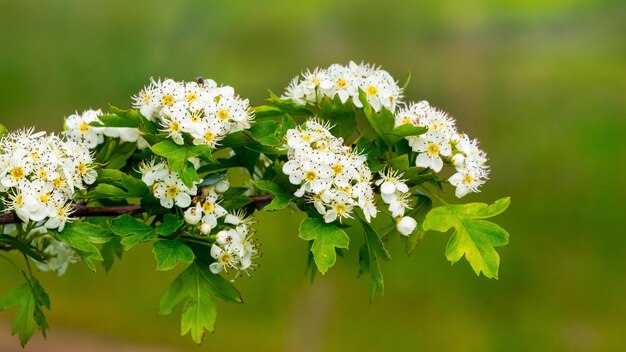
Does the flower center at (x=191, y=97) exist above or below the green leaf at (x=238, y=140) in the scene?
above

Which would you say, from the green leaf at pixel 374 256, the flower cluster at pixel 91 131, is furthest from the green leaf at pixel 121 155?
the green leaf at pixel 374 256

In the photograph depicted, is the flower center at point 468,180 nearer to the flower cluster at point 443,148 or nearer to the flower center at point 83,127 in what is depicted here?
the flower cluster at point 443,148

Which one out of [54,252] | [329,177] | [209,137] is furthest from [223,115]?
[54,252]

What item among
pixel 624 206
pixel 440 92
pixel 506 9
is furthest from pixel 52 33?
pixel 624 206

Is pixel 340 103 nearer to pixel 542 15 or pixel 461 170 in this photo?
pixel 461 170

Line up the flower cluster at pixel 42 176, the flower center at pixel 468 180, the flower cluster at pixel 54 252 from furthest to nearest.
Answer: the flower cluster at pixel 54 252 → the flower center at pixel 468 180 → the flower cluster at pixel 42 176

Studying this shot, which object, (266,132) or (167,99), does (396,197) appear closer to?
(266,132)
